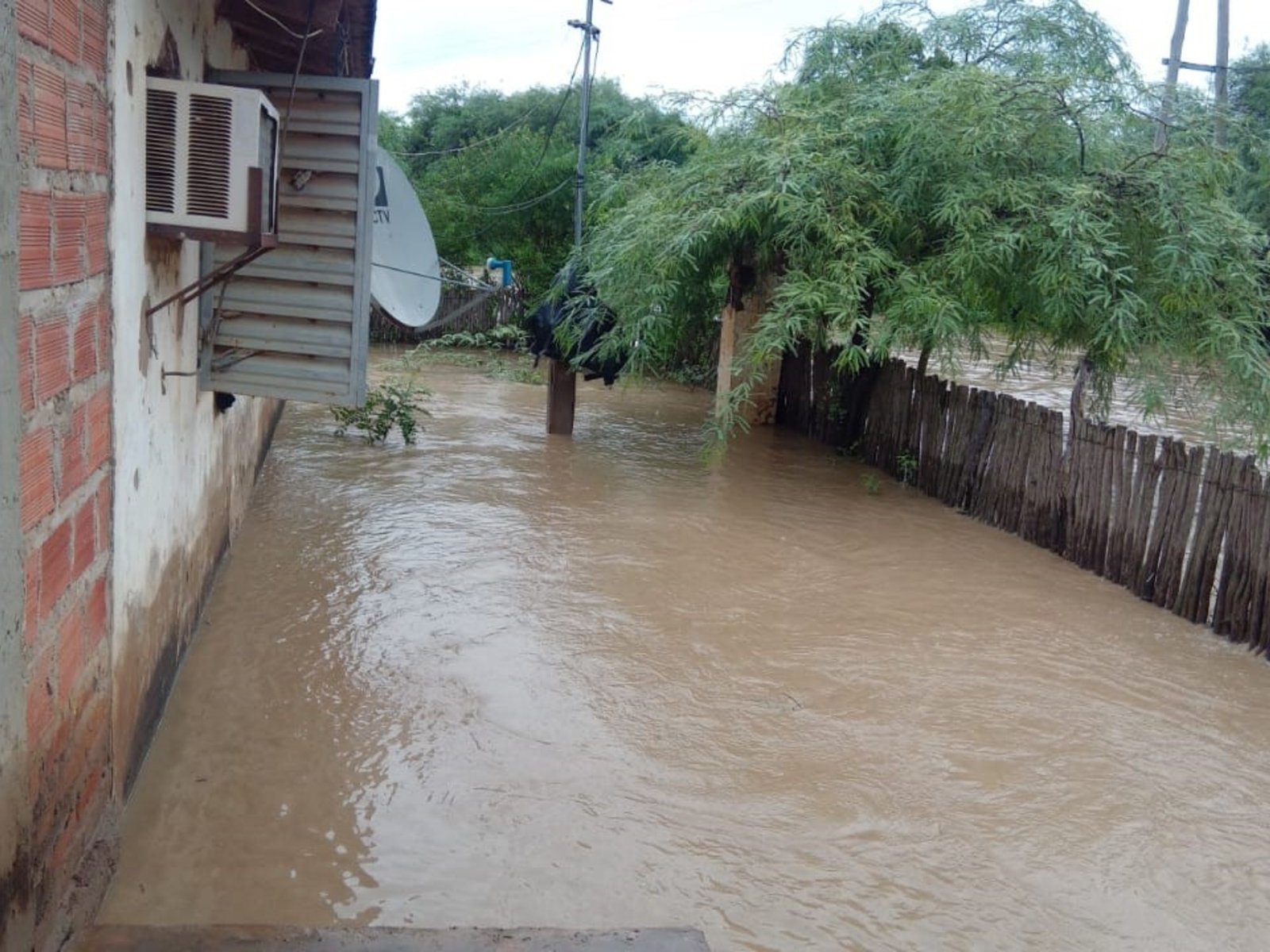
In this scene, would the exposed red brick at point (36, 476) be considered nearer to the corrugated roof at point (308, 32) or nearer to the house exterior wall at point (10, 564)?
the house exterior wall at point (10, 564)

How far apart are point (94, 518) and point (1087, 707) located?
4.24 metres

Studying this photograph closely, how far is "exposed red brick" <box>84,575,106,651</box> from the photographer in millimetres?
2906

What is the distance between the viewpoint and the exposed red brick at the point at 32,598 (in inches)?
93.4

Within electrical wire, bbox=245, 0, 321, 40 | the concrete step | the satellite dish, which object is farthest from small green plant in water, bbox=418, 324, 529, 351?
the concrete step

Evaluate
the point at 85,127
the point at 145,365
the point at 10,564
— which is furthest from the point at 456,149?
the point at 10,564

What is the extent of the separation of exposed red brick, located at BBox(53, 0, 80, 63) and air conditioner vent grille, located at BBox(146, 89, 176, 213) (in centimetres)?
98

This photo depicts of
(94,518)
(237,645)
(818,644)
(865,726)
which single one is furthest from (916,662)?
(94,518)

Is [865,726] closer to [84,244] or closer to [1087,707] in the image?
Result: [1087,707]

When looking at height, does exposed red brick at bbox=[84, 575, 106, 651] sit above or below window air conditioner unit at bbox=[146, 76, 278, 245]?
below

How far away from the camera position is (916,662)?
5570 mm

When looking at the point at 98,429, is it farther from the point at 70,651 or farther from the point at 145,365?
the point at 145,365

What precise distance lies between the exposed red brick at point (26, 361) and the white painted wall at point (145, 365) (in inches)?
32.9

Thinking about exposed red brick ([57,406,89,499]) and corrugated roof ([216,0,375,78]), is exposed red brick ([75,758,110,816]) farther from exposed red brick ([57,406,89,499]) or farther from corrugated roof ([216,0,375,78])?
corrugated roof ([216,0,375,78])

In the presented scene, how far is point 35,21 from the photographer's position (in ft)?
7.68
